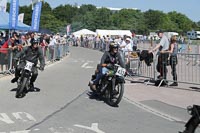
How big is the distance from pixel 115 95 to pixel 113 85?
0.37 m

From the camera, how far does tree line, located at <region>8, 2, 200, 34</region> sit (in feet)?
397

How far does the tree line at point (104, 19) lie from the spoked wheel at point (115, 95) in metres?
99.1

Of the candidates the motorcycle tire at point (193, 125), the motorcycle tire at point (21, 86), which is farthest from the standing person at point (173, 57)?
the motorcycle tire at point (193, 125)

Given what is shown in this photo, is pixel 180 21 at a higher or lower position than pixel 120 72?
higher

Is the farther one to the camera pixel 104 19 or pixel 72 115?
pixel 104 19

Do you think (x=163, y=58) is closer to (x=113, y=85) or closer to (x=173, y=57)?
(x=173, y=57)

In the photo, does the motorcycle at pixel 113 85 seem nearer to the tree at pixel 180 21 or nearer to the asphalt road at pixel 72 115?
the asphalt road at pixel 72 115

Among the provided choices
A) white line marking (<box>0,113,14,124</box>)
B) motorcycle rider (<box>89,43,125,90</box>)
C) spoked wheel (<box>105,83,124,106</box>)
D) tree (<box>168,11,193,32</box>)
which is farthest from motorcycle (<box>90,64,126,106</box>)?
tree (<box>168,11,193,32</box>)

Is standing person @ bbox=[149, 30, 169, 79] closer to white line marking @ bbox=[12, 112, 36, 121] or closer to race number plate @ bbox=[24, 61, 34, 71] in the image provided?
race number plate @ bbox=[24, 61, 34, 71]

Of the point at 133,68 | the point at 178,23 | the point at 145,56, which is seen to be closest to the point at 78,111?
the point at 145,56

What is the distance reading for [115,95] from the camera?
1077 cm

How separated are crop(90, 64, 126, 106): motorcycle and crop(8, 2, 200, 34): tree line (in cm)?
9900

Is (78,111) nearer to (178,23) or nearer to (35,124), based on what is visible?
(35,124)

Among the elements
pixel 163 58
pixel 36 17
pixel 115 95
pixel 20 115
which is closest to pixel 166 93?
pixel 163 58
